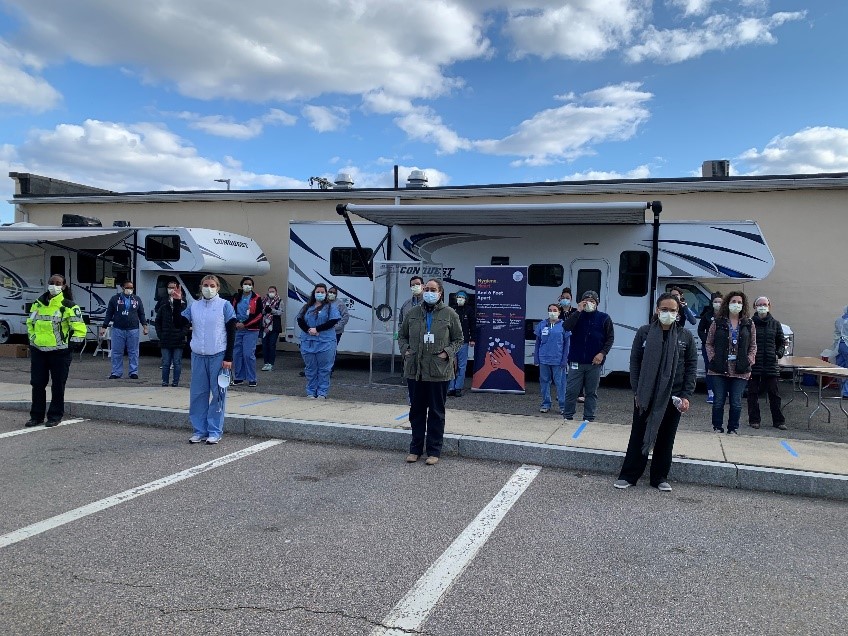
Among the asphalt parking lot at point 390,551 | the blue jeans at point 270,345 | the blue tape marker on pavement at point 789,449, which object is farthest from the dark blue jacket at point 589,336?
the blue jeans at point 270,345

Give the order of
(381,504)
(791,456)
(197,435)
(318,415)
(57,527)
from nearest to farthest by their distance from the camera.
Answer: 1. (57,527)
2. (381,504)
3. (791,456)
4. (197,435)
5. (318,415)

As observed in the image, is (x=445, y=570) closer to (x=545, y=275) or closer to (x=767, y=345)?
(x=767, y=345)

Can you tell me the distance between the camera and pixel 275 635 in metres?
3.28

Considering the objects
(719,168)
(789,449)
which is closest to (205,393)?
(789,449)

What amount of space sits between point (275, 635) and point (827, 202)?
15.1 meters

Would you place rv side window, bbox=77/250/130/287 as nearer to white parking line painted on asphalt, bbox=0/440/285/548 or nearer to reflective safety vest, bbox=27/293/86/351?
reflective safety vest, bbox=27/293/86/351

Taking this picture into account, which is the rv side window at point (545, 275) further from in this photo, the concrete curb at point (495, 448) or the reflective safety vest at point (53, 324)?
the reflective safety vest at point (53, 324)

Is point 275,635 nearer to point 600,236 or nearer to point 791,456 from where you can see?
point 791,456

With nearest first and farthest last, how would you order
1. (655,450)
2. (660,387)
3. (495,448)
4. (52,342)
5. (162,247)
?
(660,387) < (655,450) < (495,448) < (52,342) < (162,247)

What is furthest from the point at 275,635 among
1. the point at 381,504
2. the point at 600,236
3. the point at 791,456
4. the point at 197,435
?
the point at 600,236

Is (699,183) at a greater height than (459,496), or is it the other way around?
(699,183)

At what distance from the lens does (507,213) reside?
11445mm

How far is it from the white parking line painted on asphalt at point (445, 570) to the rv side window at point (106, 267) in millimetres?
12995

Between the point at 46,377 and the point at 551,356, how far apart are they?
6.73m
